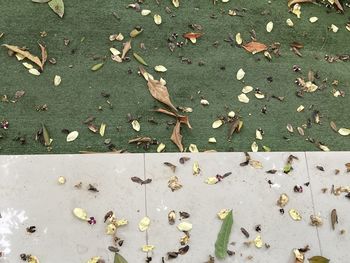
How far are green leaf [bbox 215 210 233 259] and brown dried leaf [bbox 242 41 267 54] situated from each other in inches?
41.6

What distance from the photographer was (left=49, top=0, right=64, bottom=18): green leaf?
9.62 feet

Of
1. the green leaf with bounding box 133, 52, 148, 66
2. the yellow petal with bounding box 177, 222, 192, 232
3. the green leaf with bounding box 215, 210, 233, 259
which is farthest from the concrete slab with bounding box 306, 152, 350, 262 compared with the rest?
the green leaf with bounding box 133, 52, 148, 66

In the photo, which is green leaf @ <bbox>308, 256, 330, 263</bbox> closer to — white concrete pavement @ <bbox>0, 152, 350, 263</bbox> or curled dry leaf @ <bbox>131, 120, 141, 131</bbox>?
white concrete pavement @ <bbox>0, 152, 350, 263</bbox>

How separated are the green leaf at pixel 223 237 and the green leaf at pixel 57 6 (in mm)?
1455

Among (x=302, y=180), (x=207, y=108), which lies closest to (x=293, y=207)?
(x=302, y=180)

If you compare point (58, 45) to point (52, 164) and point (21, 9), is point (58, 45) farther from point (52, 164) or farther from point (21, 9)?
point (52, 164)

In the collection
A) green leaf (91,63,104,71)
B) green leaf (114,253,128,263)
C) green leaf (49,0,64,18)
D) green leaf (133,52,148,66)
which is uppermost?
green leaf (49,0,64,18)

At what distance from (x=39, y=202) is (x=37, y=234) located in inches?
5.7

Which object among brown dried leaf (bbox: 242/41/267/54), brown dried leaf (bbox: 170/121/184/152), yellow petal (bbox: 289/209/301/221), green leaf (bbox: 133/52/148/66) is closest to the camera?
yellow petal (bbox: 289/209/301/221)

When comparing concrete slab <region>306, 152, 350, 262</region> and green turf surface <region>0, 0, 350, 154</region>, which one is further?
green turf surface <region>0, 0, 350, 154</region>

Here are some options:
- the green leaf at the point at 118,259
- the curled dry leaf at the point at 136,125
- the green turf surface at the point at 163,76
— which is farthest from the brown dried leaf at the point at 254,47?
the green leaf at the point at 118,259

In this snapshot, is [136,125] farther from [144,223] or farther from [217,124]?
[144,223]

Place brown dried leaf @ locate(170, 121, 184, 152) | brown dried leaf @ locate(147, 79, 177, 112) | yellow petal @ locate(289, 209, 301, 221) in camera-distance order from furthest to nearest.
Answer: brown dried leaf @ locate(147, 79, 177, 112) → brown dried leaf @ locate(170, 121, 184, 152) → yellow petal @ locate(289, 209, 301, 221)

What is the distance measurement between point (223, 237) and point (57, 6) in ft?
5.17
